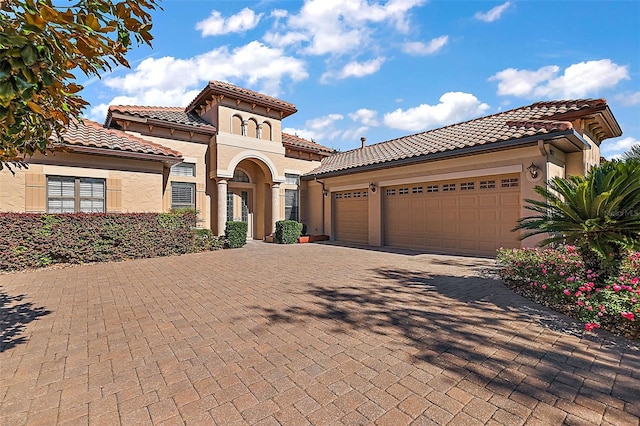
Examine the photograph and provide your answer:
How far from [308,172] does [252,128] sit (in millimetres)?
4090

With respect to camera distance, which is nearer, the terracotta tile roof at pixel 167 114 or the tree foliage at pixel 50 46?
the tree foliage at pixel 50 46

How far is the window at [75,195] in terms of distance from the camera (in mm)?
9336

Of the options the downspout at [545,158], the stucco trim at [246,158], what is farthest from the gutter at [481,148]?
the stucco trim at [246,158]

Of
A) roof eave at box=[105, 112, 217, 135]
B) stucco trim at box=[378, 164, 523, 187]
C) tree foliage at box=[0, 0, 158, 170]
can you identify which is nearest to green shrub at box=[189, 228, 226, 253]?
roof eave at box=[105, 112, 217, 135]

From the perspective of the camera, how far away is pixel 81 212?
9492 mm

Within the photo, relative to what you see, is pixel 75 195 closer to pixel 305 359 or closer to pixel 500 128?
pixel 305 359

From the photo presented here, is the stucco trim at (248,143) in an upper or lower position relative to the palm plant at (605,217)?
upper

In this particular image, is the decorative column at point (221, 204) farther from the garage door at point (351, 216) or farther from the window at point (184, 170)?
the garage door at point (351, 216)

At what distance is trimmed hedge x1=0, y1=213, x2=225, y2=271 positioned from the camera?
797 cm

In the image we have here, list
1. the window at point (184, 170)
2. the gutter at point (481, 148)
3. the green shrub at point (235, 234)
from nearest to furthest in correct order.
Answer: the gutter at point (481, 148), the green shrub at point (235, 234), the window at point (184, 170)

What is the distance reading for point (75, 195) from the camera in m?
9.65

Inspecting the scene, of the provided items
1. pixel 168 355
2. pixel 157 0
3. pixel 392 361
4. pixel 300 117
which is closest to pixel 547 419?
pixel 392 361

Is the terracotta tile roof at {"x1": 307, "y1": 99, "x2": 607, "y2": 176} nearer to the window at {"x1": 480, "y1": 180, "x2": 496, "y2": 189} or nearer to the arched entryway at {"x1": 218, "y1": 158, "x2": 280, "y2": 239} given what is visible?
the window at {"x1": 480, "y1": 180, "x2": 496, "y2": 189}

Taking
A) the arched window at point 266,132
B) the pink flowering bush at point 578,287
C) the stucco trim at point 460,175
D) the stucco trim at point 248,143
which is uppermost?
the arched window at point 266,132
